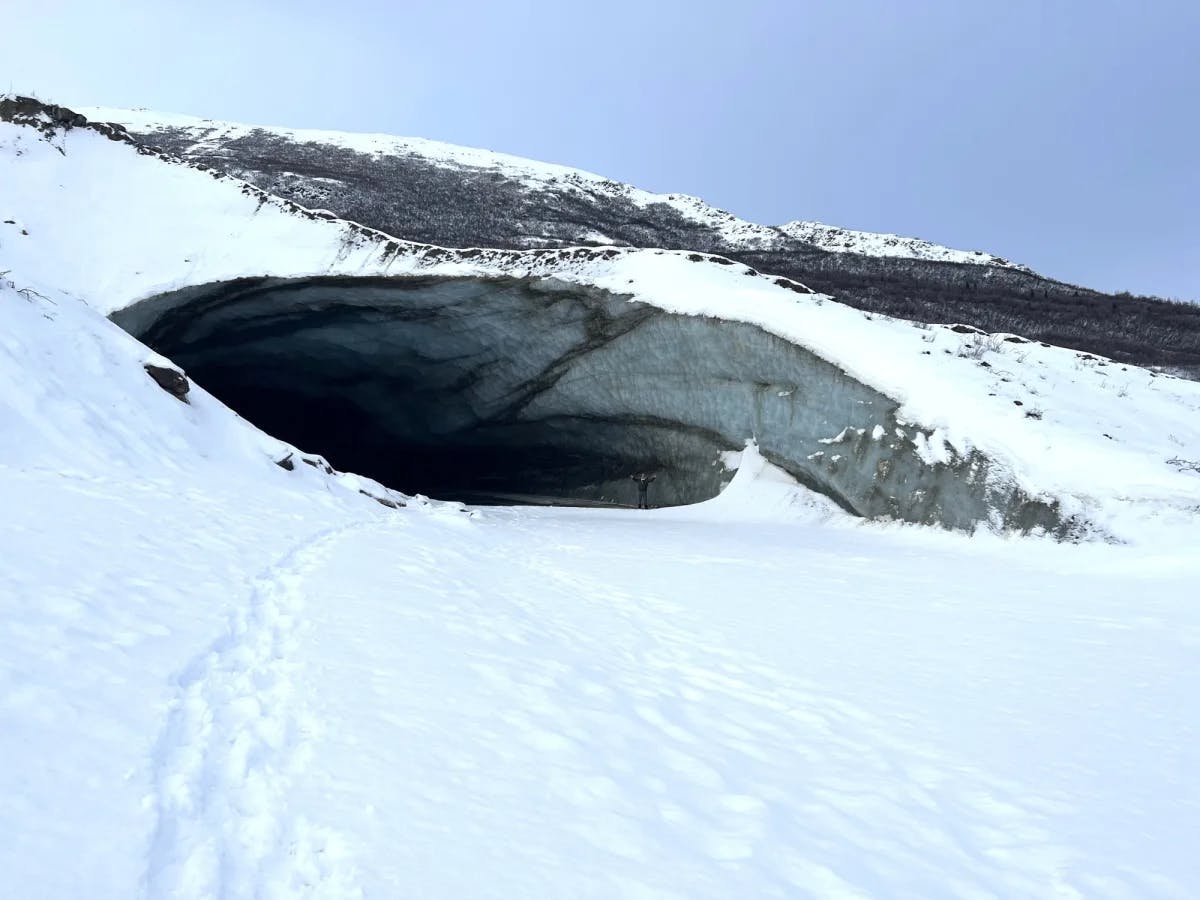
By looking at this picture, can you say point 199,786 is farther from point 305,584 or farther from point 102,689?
point 305,584

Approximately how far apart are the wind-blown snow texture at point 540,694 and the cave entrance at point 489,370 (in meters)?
7.16

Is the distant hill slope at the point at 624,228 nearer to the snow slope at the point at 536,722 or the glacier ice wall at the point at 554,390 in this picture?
the glacier ice wall at the point at 554,390

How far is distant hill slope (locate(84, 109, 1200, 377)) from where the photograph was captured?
22.7 m

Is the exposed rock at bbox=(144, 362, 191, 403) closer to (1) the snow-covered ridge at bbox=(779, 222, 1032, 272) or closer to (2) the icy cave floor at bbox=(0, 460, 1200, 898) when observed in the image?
(2) the icy cave floor at bbox=(0, 460, 1200, 898)

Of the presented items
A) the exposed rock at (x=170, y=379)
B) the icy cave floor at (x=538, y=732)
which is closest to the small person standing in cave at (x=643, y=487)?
the exposed rock at (x=170, y=379)

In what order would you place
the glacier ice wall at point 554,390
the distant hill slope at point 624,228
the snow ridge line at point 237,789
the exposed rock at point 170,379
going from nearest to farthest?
the snow ridge line at point 237,789 < the exposed rock at point 170,379 < the glacier ice wall at point 554,390 < the distant hill slope at point 624,228

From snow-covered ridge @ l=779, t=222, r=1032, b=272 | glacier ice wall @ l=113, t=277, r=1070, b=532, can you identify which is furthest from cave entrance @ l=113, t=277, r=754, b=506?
snow-covered ridge @ l=779, t=222, r=1032, b=272

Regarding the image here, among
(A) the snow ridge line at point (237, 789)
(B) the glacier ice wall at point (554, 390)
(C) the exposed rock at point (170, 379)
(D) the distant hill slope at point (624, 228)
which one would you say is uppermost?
(D) the distant hill slope at point (624, 228)

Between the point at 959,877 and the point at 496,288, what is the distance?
15718mm

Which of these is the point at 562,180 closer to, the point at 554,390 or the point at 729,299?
the point at 554,390

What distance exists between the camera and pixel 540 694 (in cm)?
412

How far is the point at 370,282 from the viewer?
56.8ft

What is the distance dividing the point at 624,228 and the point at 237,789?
3680 centimetres

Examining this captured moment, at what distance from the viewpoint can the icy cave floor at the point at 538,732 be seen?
7.78ft
